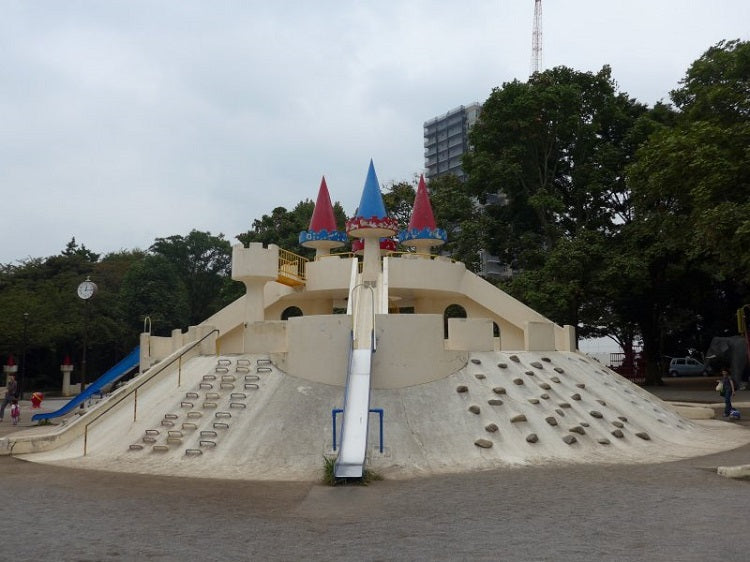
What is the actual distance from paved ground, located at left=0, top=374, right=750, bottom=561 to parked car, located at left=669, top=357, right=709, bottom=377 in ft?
148

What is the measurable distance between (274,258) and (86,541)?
13.7m

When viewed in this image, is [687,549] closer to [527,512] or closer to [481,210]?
[527,512]

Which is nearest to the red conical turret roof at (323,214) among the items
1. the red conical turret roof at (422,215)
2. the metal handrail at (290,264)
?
the metal handrail at (290,264)

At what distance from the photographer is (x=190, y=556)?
7.31 m

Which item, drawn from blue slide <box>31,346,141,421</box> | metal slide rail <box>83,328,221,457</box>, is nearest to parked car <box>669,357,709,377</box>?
blue slide <box>31,346,141,421</box>

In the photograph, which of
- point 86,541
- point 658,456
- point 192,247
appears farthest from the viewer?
point 192,247

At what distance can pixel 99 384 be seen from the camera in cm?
2269

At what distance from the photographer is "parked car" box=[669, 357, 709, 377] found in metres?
53.3

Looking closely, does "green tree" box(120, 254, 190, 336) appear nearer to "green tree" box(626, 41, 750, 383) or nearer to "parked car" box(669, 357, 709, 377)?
"green tree" box(626, 41, 750, 383)

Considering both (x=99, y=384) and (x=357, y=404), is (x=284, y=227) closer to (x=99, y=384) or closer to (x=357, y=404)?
(x=99, y=384)

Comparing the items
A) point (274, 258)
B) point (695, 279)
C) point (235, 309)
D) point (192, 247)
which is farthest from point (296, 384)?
point (192, 247)

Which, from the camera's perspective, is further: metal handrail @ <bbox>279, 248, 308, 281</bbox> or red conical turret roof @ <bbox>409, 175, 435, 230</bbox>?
red conical turret roof @ <bbox>409, 175, 435, 230</bbox>

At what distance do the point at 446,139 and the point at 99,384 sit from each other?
14308 centimetres

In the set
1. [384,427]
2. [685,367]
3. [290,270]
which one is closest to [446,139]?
[685,367]
